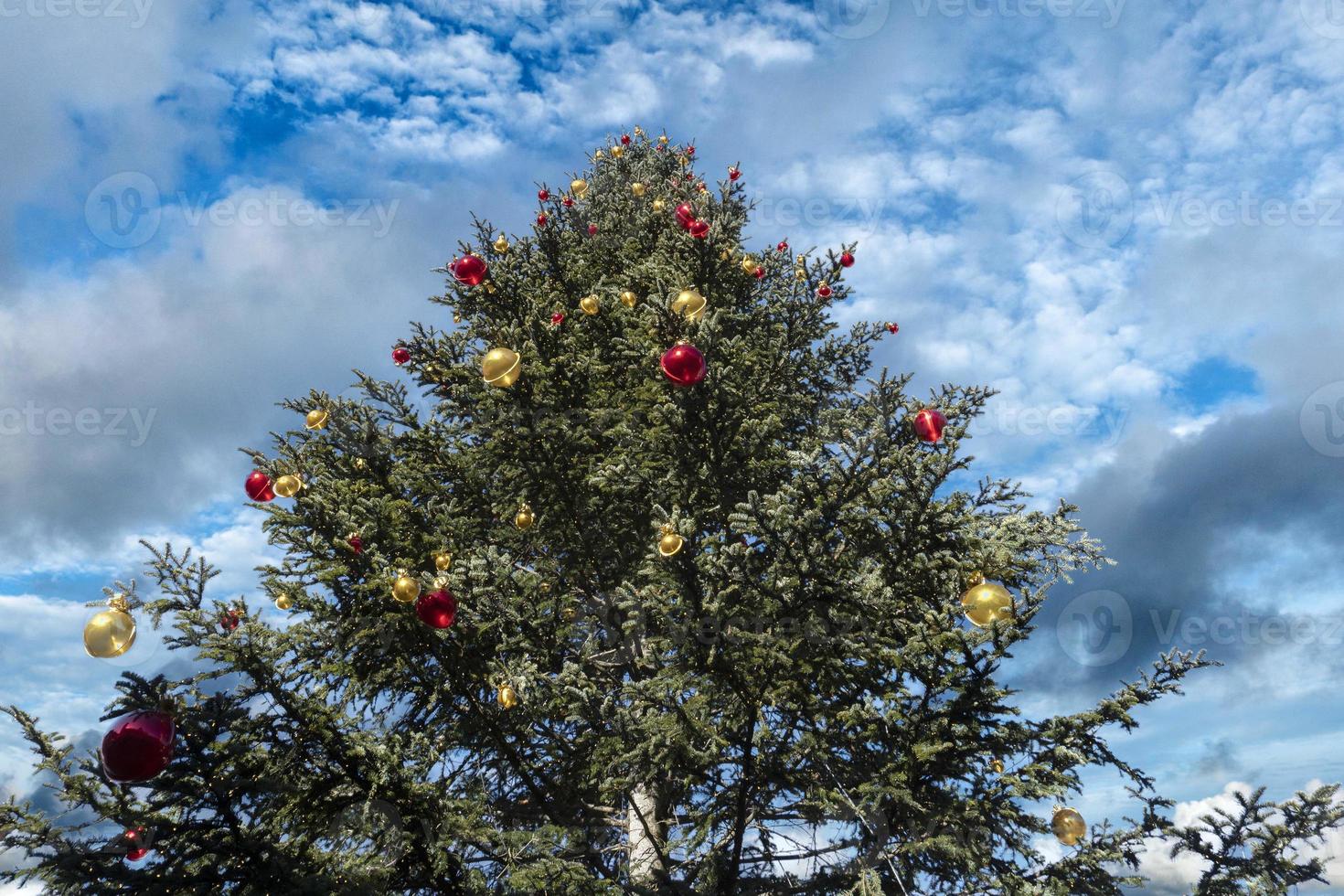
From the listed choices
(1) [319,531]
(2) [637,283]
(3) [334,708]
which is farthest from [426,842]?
(2) [637,283]

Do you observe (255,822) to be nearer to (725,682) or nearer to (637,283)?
(725,682)

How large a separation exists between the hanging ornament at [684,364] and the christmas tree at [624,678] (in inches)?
1.2

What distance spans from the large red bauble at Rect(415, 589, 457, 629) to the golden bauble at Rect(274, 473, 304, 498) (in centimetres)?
177

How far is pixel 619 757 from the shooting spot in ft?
21.6

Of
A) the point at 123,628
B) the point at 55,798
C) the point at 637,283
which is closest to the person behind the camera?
the point at 55,798

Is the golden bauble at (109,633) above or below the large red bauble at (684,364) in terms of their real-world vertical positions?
below

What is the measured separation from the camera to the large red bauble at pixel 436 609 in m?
6.59

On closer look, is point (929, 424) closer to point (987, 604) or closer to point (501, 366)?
point (987, 604)

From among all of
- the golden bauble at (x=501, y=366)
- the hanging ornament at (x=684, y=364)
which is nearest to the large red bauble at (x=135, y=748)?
the golden bauble at (x=501, y=366)

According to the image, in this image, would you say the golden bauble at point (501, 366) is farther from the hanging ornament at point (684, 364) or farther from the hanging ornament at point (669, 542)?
the hanging ornament at point (669, 542)

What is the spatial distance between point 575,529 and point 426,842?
12.7ft

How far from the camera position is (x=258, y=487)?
7.85 m

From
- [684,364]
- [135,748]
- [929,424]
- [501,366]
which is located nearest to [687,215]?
[501,366]

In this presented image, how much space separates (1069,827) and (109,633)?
835cm
